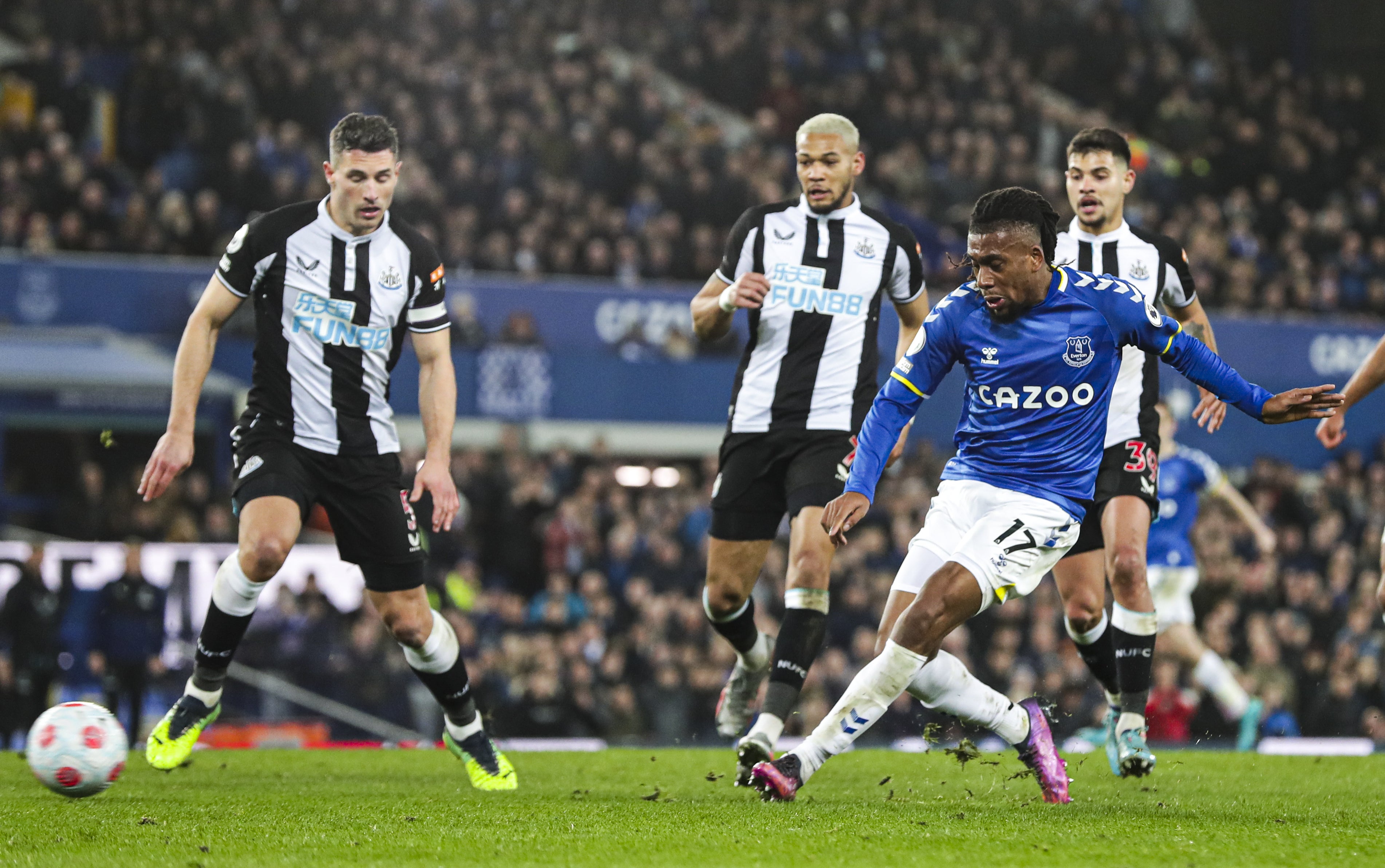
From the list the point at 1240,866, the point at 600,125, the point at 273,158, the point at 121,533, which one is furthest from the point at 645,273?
the point at 1240,866

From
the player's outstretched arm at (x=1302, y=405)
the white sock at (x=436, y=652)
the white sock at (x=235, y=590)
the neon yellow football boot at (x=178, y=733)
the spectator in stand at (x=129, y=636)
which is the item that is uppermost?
the player's outstretched arm at (x=1302, y=405)

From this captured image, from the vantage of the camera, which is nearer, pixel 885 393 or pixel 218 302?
pixel 885 393

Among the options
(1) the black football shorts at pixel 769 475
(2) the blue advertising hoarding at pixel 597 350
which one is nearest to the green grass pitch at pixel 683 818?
(1) the black football shorts at pixel 769 475

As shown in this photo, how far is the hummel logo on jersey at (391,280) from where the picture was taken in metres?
7.01

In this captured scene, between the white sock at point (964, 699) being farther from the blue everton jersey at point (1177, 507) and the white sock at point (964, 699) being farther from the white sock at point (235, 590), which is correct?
the blue everton jersey at point (1177, 507)

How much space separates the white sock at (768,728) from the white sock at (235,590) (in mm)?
2129

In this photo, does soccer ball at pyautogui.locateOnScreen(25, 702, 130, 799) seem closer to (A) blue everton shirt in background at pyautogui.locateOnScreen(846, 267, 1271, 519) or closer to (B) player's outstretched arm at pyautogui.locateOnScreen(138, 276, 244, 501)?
(B) player's outstretched arm at pyautogui.locateOnScreen(138, 276, 244, 501)

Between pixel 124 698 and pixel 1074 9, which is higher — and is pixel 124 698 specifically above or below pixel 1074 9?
below

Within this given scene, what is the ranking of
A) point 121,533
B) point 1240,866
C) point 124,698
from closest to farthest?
point 1240,866
point 124,698
point 121,533

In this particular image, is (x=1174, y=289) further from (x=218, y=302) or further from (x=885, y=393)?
(x=218, y=302)

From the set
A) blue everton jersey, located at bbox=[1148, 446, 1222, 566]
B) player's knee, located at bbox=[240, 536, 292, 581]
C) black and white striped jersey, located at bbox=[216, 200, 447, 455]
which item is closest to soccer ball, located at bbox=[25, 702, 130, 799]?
player's knee, located at bbox=[240, 536, 292, 581]

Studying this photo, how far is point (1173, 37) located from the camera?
26.3m

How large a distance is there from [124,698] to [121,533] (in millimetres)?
2529

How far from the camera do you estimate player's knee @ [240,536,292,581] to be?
6.63 m
